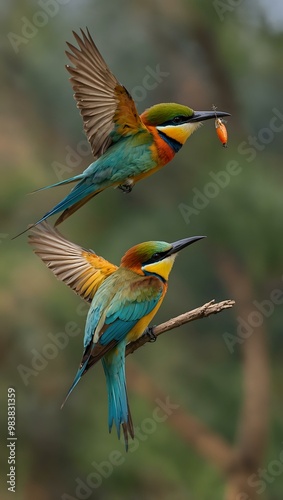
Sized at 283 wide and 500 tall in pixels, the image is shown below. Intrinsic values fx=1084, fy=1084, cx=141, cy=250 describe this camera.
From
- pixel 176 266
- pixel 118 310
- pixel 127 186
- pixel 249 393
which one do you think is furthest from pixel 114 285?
pixel 176 266

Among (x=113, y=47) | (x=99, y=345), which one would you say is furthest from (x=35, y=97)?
(x=99, y=345)

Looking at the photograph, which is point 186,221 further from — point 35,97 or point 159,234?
point 35,97

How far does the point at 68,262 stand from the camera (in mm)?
2260

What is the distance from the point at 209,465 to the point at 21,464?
2.08m

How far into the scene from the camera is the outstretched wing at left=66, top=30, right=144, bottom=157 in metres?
1.87

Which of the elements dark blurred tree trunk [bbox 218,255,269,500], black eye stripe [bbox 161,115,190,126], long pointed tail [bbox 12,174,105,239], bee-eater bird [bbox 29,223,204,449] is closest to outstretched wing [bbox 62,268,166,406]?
bee-eater bird [bbox 29,223,204,449]

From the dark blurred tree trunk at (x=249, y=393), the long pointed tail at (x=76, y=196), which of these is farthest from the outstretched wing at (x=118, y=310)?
the dark blurred tree trunk at (x=249, y=393)

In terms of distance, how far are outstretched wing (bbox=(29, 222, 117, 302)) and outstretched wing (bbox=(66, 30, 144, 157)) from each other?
0.89 feet

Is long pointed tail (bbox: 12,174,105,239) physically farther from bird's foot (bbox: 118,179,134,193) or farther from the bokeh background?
the bokeh background

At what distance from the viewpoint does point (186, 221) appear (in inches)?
404

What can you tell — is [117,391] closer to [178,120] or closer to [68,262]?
[68,262]

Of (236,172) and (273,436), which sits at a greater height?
(236,172)

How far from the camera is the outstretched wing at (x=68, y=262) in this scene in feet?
7.15

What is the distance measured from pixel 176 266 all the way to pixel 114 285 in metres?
8.97
